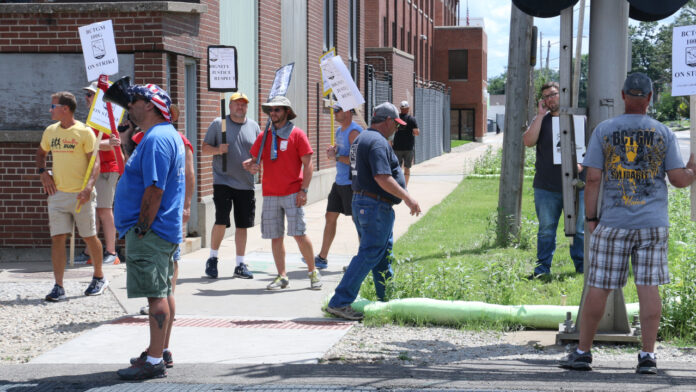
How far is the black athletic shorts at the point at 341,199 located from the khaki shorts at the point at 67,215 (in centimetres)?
272

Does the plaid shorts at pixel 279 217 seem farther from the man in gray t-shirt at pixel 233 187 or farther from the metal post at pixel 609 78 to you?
the metal post at pixel 609 78

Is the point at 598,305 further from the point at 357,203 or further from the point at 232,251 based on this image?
the point at 232,251

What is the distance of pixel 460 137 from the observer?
67438 mm

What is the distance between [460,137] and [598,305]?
2430 inches

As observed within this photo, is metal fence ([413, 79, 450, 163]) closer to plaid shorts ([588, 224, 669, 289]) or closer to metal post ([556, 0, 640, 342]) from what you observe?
metal post ([556, 0, 640, 342])

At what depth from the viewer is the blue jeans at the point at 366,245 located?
7.90 meters

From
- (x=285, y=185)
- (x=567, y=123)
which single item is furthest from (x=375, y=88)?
(x=567, y=123)

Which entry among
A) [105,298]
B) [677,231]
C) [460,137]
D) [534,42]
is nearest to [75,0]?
[105,298]

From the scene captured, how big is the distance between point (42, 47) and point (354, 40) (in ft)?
45.5

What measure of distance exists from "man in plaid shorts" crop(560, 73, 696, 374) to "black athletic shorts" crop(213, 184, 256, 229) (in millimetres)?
4802

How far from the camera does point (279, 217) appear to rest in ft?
30.8

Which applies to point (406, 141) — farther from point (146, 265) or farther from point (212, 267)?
point (146, 265)

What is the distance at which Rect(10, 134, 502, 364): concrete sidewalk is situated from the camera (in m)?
6.85

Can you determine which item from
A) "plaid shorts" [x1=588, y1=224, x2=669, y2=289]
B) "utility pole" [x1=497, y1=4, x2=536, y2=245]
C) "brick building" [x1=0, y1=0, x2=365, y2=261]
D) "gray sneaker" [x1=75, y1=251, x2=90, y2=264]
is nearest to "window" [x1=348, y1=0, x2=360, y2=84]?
"brick building" [x1=0, y1=0, x2=365, y2=261]
